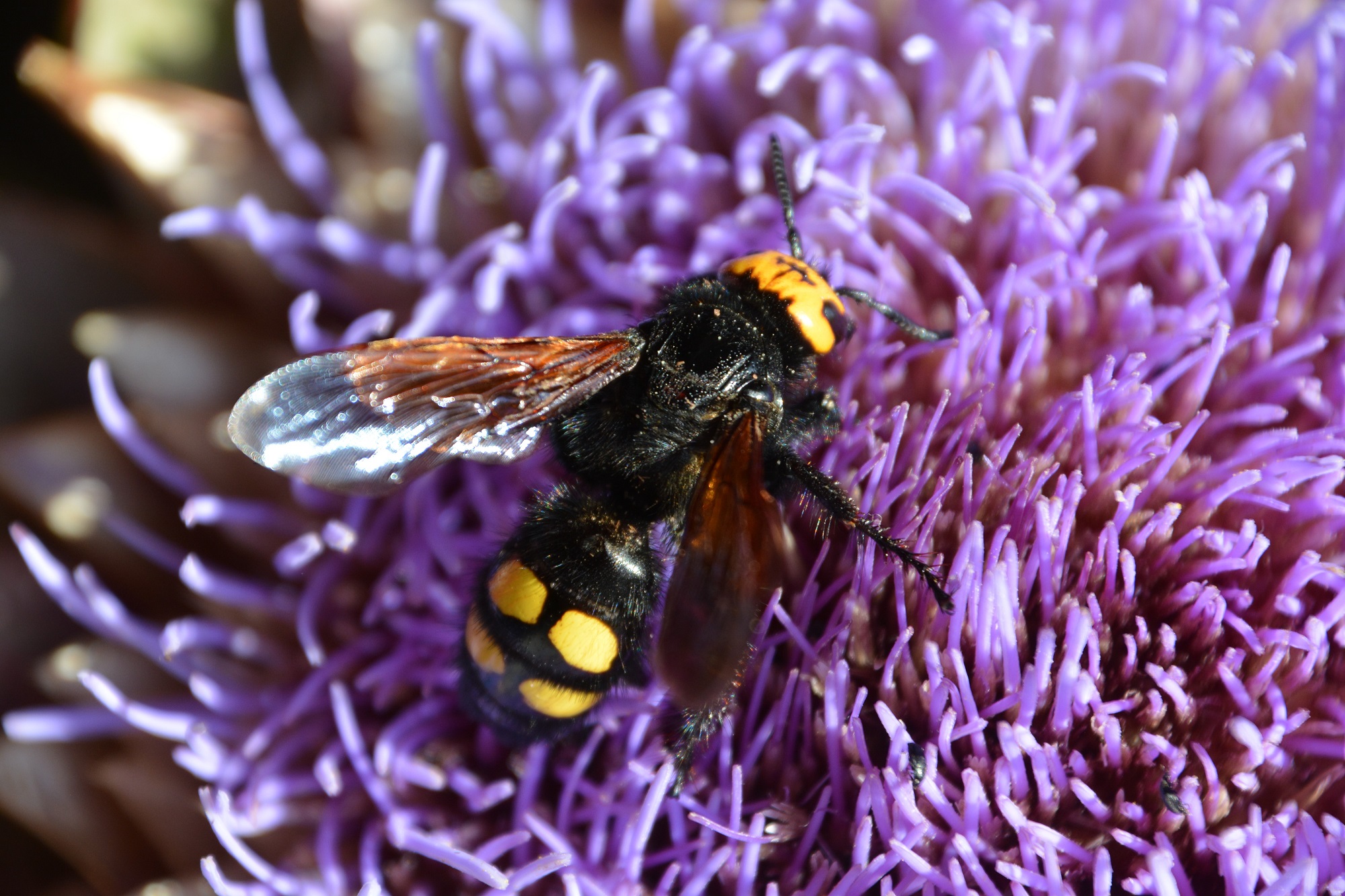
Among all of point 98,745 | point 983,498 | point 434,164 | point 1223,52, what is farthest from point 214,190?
point 1223,52

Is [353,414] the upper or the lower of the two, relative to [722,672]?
upper

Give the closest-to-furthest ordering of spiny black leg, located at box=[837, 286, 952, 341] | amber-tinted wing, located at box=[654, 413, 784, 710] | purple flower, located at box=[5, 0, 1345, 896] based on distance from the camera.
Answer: amber-tinted wing, located at box=[654, 413, 784, 710]
purple flower, located at box=[5, 0, 1345, 896]
spiny black leg, located at box=[837, 286, 952, 341]

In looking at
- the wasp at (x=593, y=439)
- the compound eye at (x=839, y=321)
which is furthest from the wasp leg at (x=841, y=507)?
the compound eye at (x=839, y=321)

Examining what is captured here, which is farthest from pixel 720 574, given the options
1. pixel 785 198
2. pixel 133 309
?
pixel 133 309

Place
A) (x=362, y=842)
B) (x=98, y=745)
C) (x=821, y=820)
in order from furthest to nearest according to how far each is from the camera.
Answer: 1. (x=98, y=745)
2. (x=362, y=842)
3. (x=821, y=820)

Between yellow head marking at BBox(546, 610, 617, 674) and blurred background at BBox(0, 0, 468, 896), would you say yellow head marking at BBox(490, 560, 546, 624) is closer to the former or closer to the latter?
yellow head marking at BBox(546, 610, 617, 674)

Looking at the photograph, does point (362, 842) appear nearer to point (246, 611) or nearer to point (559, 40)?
point (246, 611)

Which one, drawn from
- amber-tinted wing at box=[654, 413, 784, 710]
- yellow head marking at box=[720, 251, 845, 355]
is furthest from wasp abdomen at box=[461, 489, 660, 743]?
yellow head marking at box=[720, 251, 845, 355]

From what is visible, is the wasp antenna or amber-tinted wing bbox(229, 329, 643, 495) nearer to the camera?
amber-tinted wing bbox(229, 329, 643, 495)
